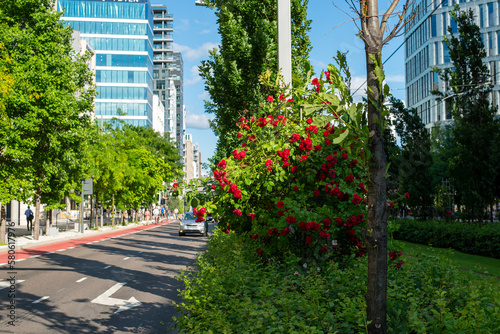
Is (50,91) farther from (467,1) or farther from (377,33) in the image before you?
(467,1)

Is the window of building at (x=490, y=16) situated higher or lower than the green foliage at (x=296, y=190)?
higher

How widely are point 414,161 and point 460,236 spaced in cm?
478

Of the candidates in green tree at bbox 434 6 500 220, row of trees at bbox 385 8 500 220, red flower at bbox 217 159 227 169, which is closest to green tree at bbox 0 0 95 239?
row of trees at bbox 385 8 500 220

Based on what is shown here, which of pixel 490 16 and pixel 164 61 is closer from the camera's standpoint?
pixel 490 16

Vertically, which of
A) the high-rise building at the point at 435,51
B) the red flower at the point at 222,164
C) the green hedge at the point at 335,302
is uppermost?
the high-rise building at the point at 435,51

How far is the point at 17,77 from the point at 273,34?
582 inches

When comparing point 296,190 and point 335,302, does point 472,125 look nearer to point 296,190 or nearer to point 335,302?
point 296,190

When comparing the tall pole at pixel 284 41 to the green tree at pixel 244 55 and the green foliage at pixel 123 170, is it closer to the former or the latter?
the green tree at pixel 244 55

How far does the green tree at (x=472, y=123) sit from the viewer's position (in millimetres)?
19562

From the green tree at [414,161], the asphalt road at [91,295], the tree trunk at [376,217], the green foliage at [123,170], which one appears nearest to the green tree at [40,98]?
the asphalt road at [91,295]

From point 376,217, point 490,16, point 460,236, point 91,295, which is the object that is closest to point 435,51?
point 490,16

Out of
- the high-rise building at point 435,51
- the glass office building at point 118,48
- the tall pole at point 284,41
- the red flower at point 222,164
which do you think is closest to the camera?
the red flower at point 222,164

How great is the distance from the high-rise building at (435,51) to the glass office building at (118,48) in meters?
44.4

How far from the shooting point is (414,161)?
24.0 metres
